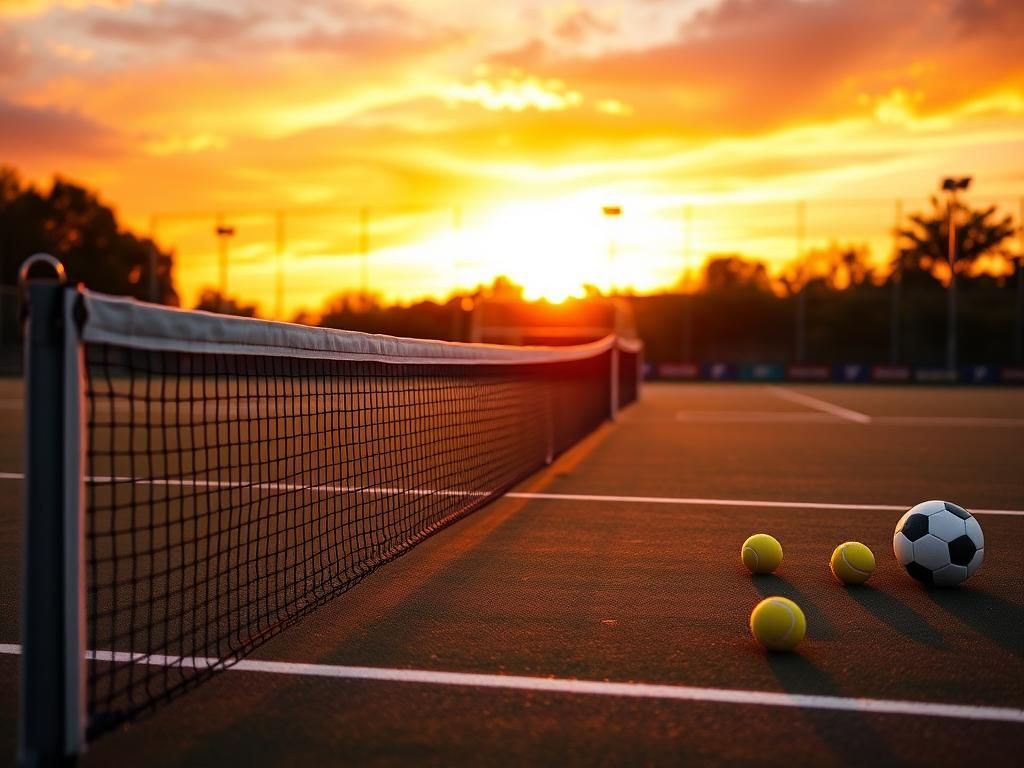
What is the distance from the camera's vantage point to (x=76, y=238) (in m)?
57.8

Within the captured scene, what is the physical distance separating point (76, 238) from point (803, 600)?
199 feet

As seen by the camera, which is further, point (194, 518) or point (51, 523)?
point (194, 518)

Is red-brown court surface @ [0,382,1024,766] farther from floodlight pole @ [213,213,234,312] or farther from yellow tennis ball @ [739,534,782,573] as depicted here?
floodlight pole @ [213,213,234,312]

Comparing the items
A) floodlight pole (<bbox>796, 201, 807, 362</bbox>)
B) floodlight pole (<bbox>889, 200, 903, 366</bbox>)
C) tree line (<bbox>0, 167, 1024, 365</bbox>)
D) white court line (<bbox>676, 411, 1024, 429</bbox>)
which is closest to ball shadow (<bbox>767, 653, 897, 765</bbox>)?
white court line (<bbox>676, 411, 1024, 429</bbox>)

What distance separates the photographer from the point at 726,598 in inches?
173

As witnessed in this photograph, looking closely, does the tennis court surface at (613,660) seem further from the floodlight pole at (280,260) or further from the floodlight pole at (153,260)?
the floodlight pole at (153,260)

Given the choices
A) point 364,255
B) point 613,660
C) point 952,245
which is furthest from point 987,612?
point 364,255

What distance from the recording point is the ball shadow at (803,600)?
12.7ft

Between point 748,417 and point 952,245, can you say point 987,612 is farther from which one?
point 952,245

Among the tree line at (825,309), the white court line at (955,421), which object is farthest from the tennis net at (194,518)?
the tree line at (825,309)

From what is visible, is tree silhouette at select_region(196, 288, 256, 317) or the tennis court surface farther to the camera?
tree silhouette at select_region(196, 288, 256, 317)

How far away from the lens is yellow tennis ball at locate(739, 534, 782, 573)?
4.85m

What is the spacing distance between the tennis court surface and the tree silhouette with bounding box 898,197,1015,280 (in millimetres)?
46391

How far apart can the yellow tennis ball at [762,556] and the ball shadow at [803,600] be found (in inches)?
1.7
